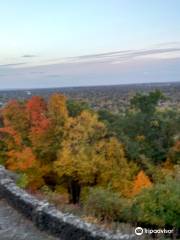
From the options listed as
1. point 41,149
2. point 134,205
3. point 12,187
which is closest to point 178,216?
point 134,205

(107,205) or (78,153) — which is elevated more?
(107,205)

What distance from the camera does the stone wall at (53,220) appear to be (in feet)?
31.8

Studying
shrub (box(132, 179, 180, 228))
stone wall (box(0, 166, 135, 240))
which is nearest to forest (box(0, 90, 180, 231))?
shrub (box(132, 179, 180, 228))

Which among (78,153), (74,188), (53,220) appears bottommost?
(74,188)

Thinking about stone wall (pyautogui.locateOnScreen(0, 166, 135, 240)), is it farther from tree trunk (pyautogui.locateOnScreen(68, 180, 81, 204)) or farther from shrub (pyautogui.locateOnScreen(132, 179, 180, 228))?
tree trunk (pyautogui.locateOnScreen(68, 180, 81, 204))

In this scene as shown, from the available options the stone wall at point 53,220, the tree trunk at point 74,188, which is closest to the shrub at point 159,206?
the stone wall at point 53,220

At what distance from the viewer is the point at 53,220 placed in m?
10.7

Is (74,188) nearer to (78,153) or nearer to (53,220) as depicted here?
Result: (78,153)

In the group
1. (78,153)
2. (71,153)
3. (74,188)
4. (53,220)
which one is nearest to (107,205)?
(53,220)

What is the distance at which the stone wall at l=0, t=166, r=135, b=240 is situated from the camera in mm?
9688

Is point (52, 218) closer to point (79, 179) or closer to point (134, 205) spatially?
point (134, 205)

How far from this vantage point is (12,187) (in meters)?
13.1

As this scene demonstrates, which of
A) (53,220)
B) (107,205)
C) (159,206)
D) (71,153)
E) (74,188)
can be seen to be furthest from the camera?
(74,188)

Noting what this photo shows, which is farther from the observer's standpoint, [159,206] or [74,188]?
[74,188]
